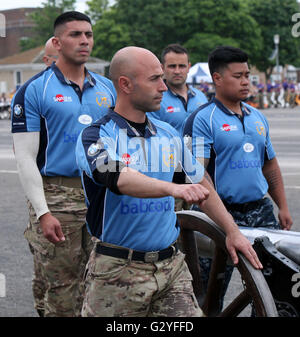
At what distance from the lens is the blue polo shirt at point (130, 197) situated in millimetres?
3213

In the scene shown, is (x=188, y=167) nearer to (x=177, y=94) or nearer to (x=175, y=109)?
(x=175, y=109)

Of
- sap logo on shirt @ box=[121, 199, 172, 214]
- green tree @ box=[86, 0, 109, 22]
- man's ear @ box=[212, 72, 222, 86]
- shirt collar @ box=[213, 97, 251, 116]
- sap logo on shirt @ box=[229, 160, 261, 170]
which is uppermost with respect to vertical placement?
green tree @ box=[86, 0, 109, 22]

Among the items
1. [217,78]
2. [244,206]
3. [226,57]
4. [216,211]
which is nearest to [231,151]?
[244,206]

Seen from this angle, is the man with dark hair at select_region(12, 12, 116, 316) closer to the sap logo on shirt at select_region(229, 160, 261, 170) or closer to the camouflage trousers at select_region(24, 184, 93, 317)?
the camouflage trousers at select_region(24, 184, 93, 317)

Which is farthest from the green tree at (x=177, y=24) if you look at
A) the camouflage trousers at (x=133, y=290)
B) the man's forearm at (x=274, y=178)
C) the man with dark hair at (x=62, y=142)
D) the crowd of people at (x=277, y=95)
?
the camouflage trousers at (x=133, y=290)

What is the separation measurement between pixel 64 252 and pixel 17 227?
14.5ft

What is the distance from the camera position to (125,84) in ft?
10.9

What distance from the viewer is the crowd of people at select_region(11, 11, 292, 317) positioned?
3.24 metres

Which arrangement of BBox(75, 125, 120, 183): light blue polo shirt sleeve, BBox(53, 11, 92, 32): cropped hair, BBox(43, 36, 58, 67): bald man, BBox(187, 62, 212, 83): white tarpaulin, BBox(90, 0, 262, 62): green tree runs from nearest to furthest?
BBox(75, 125, 120, 183): light blue polo shirt sleeve, BBox(53, 11, 92, 32): cropped hair, BBox(43, 36, 58, 67): bald man, BBox(187, 62, 212, 83): white tarpaulin, BBox(90, 0, 262, 62): green tree

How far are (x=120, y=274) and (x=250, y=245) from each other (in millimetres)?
627

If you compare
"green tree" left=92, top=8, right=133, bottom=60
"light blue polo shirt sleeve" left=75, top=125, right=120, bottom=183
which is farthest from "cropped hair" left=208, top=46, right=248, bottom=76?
"green tree" left=92, top=8, right=133, bottom=60

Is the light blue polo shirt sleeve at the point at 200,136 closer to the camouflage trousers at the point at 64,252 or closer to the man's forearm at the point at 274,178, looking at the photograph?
the man's forearm at the point at 274,178

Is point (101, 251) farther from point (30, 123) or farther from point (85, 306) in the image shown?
point (30, 123)

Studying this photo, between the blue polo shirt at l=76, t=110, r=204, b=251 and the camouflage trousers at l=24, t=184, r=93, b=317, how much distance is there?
122cm
